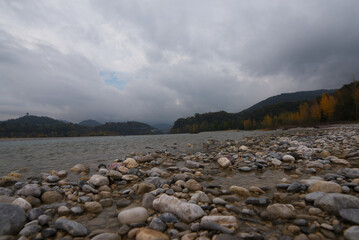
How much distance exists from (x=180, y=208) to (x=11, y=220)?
7.49 feet

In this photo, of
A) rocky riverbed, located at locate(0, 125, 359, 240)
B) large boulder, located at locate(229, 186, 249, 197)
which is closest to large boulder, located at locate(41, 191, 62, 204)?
rocky riverbed, located at locate(0, 125, 359, 240)

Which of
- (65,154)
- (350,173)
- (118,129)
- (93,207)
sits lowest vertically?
(65,154)

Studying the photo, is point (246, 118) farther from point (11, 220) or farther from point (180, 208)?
point (11, 220)

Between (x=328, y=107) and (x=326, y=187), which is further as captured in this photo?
(x=328, y=107)

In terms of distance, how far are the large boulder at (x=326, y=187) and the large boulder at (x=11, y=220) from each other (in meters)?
4.74

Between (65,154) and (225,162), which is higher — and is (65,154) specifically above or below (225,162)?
below

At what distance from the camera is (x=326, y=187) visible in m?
2.89

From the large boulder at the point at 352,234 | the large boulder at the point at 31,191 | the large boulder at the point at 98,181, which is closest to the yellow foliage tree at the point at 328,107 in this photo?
the large boulder at the point at 352,234

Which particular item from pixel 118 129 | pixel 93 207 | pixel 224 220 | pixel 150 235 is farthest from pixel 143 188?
pixel 118 129

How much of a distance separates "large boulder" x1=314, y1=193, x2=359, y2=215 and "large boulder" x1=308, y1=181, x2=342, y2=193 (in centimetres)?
65

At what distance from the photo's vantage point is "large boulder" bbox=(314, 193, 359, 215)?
7.09ft

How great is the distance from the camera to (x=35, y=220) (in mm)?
2271

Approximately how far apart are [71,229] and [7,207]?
3.59ft

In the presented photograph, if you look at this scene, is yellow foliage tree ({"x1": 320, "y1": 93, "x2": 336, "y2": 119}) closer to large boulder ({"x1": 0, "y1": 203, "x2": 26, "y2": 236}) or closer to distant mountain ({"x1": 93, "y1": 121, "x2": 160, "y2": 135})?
large boulder ({"x1": 0, "y1": 203, "x2": 26, "y2": 236})
